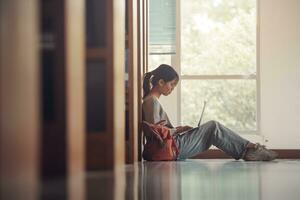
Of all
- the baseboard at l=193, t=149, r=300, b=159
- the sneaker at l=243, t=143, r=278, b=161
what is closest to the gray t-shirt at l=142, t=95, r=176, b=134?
the sneaker at l=243, t=143, r=278, b=161

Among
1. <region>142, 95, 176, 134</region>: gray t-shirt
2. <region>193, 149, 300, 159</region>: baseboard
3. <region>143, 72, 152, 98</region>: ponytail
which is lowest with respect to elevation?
<region>193, 149, 300, 159</region>: baseboard

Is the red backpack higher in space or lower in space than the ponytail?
lower

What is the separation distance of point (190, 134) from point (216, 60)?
6.56 ft

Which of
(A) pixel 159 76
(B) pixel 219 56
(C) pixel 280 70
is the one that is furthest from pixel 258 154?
(B) pixel 219 56

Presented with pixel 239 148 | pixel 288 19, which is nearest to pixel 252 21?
pixel 288 19

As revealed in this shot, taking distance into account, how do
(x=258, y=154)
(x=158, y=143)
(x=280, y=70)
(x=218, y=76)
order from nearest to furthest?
(x=158, y=143) < (x=258, y=154) < (x=280, y=70) < (x=218, y=76)

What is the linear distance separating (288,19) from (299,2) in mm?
195

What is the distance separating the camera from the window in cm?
547

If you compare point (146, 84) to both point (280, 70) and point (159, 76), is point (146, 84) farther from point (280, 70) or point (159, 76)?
point (280, 70)

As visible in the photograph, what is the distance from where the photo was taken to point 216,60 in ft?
18.1

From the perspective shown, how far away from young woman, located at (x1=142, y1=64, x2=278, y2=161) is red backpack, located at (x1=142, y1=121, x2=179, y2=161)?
74mm

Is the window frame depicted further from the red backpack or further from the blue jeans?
the red backpack

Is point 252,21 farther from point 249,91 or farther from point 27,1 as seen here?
point 27,1

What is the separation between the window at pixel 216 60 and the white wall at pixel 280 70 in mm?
121
